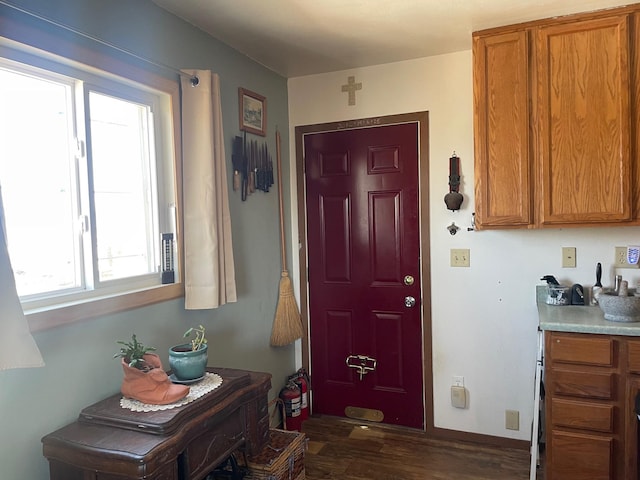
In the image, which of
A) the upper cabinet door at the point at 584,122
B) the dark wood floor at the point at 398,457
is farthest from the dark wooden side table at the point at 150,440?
the upper cabinet door at the point at 584,122

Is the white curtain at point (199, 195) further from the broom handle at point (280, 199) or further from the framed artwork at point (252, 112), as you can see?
the broom handle at point (280, 199)

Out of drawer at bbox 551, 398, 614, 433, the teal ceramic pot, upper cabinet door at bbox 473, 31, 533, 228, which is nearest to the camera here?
the teal ceramic pot

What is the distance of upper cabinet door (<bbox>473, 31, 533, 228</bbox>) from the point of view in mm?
→ 2395

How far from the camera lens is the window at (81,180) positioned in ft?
5.33

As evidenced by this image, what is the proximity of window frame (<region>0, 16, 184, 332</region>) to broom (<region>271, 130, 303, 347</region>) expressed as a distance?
93 cm

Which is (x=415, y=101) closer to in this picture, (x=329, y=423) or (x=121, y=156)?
(x=121, y=156)

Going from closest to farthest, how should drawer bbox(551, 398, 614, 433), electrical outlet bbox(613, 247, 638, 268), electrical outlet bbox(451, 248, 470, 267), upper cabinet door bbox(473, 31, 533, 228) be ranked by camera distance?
drawer bbox(551, 398, 614, 433)
upper cabinet door bbox(473, 31, 533, 228)
electrical outlet bbox(613, 247, 638, 268)
electrical outlet bbox(451, 248, 470, 267)

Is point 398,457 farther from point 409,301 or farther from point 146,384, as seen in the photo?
point 146,384

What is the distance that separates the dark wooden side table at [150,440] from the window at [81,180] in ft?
1.49

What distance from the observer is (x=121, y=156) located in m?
2.05

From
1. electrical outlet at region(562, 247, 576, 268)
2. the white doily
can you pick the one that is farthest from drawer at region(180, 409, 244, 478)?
electrical outlet at region(562, 247, 576, 268)

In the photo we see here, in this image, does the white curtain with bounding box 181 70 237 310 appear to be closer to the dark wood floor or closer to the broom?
the broom

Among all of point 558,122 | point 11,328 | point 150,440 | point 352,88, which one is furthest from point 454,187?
point 11,328

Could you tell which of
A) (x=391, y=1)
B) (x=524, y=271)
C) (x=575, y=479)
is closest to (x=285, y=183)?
(x=391, y=1)
